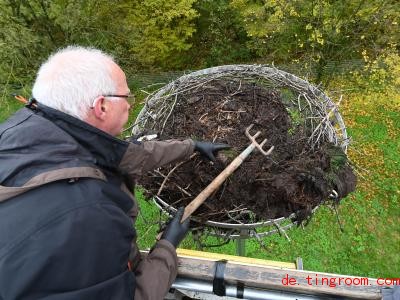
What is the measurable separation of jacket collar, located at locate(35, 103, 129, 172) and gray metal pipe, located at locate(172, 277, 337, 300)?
2.35 feet

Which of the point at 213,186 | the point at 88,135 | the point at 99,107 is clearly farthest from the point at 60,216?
the point at 213,186

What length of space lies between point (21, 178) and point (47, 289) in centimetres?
45

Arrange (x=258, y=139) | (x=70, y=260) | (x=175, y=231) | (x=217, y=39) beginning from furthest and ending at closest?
(x=217, y=39) < (x=258, y=139) < (x=175, y=231) < (x=70, y=260)

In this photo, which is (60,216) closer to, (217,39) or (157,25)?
(157,25)

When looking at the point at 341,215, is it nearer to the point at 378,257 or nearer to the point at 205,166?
the point at 378,257

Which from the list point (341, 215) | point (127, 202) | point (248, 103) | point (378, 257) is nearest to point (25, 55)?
point (248, 103)

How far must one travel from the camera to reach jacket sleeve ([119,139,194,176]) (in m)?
1.88

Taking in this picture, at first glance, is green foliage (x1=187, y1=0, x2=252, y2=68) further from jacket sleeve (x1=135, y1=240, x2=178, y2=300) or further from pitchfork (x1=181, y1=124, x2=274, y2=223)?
jacket sleeve (x1=135, y1=240, x2=178, y2=300)

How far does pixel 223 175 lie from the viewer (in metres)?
2.41

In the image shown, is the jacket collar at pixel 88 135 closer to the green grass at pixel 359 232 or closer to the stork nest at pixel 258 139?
the stork nest at pixel 258 139

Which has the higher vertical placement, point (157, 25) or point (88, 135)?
point (88, 135)

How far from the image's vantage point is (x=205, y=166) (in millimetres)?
2648

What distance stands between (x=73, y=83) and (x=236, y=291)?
1.26 m

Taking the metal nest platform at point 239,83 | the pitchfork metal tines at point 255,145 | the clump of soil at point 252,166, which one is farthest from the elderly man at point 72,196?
the pitchfork metal tines at point 255,145
